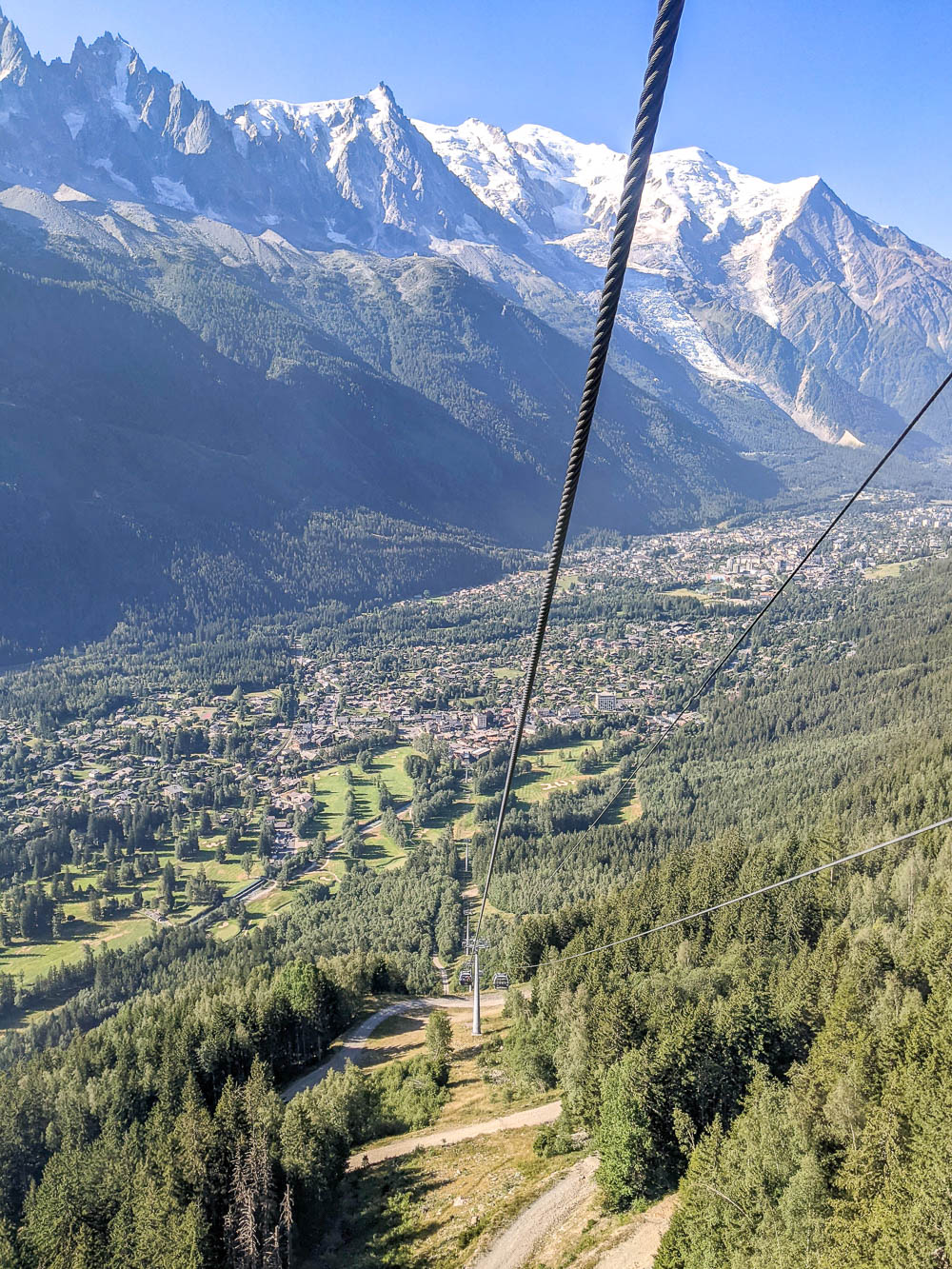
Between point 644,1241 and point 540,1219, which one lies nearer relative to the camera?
point 644,1241

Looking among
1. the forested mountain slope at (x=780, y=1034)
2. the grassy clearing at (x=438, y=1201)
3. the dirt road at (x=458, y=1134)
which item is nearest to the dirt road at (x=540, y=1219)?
the grassy clearing at (x=438, y=1201)

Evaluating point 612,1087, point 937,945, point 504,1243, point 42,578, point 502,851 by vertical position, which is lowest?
point 502,851

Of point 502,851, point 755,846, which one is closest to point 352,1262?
point 755,846

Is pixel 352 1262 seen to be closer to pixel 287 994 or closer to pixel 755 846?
pixel 287 994

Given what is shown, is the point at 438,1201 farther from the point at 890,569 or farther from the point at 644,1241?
the point at 890,569

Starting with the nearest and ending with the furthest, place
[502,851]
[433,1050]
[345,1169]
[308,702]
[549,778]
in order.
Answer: [345,1169] < [433,1050] < [502,851] < [549,778] < [308,702]

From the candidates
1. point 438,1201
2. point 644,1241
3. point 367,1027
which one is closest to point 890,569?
point 367,1027

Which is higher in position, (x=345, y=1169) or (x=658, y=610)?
(x=658, y=610)

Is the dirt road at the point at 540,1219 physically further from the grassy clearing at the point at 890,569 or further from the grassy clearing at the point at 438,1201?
the grassy clearing at the point at 890,569
